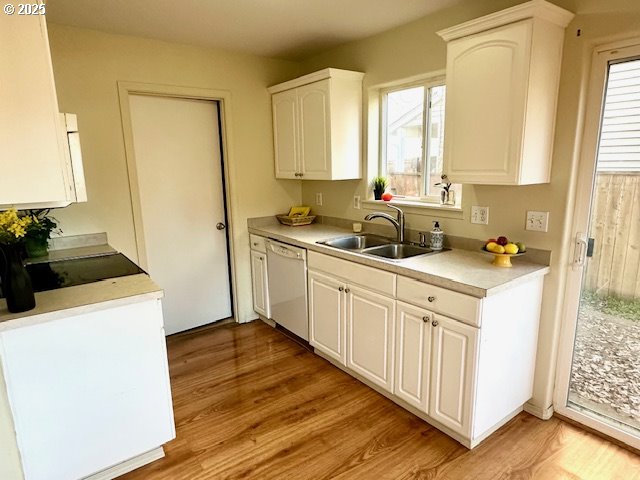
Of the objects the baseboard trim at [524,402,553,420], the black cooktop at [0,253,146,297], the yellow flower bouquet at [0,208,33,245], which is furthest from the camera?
the baseboard trim at [524,402,553,420]

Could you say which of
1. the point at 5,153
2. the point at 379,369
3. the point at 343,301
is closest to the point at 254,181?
the point at 343,301

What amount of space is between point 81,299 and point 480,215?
220 centimetres

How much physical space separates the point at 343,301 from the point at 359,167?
1.17 metres

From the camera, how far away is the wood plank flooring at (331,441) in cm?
190

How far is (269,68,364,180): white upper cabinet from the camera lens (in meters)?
2.96

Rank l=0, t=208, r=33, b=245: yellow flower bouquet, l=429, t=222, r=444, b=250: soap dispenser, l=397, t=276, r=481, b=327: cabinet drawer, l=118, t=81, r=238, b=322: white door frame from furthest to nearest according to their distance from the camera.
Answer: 1. l=118, t=81, r=238, b=322: white door frame
2. l=429, t=222, r=444, b=250: soap dispenser
3. l=397, t=276, r=481, b=327: cabinet drawer
4. l=0, t=208, r=33, b=245: yellow flower bouquet

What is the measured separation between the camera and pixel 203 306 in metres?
3.62

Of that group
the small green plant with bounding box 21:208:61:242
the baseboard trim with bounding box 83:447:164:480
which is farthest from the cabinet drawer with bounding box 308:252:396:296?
the small green plant with bounding box 21:208:61:242

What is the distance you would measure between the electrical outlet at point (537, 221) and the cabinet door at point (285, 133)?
190cm

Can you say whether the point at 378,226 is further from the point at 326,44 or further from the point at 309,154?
the point at 326,44

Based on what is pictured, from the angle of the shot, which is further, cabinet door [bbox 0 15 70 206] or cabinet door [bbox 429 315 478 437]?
cabinet door [bbox 429 315 478 437]

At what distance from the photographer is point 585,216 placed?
6.61 ft

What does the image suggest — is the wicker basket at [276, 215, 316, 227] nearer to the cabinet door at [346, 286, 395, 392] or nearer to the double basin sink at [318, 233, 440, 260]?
the double basin sink at [318, 233, 440, 260]
